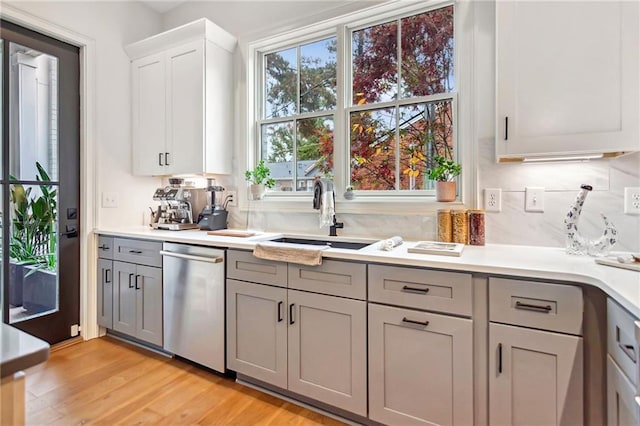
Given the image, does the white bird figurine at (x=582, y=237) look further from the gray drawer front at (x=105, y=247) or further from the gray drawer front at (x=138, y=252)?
the gray drawer front at (x=105, y=247)

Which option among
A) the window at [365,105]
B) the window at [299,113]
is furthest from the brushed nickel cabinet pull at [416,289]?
the window at [299,113]

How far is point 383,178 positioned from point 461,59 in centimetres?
87

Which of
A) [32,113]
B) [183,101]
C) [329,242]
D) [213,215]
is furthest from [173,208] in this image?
[329,242]

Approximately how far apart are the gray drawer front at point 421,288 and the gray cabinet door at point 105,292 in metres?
2.17

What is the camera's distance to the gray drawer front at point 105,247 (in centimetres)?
262

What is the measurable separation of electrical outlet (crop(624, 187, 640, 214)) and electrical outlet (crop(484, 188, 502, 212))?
0.55m

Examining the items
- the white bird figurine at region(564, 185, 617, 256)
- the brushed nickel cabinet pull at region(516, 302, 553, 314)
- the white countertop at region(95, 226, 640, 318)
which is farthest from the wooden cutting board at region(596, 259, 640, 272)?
the brushed nickel cabinet pull at region(516, 302, 553, 314)

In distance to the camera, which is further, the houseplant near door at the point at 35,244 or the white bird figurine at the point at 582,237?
the houseplant near door at the point at 35,244

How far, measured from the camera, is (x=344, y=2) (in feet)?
7.73

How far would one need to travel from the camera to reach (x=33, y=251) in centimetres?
243

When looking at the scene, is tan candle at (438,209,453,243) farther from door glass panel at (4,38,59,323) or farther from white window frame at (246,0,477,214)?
door glass panel at (4,38,59,323)

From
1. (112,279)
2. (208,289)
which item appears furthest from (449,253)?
(112,279)

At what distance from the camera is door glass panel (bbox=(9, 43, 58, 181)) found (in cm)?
230

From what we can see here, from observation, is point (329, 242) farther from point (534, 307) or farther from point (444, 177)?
point (534, 307)
